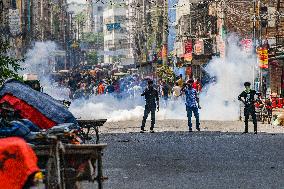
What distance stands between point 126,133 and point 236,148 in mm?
7455

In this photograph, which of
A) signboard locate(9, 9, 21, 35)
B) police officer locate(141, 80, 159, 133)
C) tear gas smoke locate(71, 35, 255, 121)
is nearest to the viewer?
police officer locate(141, 80, 159, 133)

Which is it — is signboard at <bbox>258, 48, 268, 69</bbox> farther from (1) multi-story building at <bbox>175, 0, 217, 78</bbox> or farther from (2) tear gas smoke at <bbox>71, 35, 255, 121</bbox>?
(1) multi-story building at <bbox>175, 0, 217, 78</bbox>

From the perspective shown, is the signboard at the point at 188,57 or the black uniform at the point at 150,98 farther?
the signboard at the point at 188,57

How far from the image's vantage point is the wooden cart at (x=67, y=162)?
30.0ft

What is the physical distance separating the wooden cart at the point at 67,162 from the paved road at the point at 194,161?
300 cm

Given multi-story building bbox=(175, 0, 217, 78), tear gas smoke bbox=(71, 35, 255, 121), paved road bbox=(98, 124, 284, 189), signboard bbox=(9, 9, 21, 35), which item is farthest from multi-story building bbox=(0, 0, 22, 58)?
paved road bbox=(98, 124, 284, 189)

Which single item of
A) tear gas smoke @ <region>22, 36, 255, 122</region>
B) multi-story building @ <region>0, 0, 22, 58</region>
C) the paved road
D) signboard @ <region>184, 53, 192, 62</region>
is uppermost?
multi-story building @ <region>0, 0, 22, 58</region>

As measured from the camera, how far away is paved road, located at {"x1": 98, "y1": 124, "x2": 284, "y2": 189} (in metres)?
13.3

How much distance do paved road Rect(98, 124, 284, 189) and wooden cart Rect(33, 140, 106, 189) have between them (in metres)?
3.00

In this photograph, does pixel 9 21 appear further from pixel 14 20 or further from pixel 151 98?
pixel 151 98

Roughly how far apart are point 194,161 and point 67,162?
7565 mm

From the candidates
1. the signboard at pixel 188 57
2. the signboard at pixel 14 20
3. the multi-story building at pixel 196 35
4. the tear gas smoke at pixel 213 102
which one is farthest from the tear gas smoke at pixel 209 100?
the signboard at pixel 14 20

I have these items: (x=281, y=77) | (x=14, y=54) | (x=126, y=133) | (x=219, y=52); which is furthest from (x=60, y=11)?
(x=126, y=133)

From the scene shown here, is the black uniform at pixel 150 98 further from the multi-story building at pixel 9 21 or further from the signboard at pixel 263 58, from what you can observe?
the multi-story building at pixel 9 21
